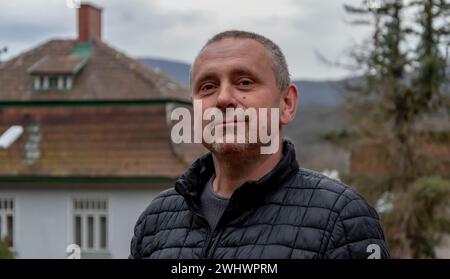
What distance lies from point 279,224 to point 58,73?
19.2 meters

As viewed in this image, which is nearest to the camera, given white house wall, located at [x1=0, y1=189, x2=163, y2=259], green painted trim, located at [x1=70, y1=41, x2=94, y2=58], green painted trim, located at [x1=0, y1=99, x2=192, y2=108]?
white house wall, located at [x1=0, y1=189, x2=163, y2=259]

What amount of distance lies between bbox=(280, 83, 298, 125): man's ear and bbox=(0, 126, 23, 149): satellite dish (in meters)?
18.1

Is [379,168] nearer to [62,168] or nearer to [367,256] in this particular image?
[62,168]

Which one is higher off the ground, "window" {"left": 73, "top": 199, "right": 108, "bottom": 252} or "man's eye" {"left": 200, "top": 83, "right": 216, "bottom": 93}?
"man's eye" {"left": 200, "top": 83, "right": 216, "bottom": 93}

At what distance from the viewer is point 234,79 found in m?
2.01

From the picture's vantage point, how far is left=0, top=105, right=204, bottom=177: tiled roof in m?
18.4

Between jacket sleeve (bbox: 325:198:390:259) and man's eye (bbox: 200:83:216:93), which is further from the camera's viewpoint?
man's eye (bbox: 200:83:216:93)

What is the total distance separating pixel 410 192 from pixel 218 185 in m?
13.3

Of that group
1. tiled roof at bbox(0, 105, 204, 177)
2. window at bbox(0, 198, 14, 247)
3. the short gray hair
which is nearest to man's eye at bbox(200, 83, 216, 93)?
the short gray hair

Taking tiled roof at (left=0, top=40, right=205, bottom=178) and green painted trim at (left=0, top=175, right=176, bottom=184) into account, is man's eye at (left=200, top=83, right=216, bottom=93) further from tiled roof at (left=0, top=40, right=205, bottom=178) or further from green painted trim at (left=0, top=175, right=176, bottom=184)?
green painted trim at (left=0, top=175, right=176, bottom=184)

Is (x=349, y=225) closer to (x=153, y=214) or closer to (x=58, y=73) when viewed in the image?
(x=153, y=214)

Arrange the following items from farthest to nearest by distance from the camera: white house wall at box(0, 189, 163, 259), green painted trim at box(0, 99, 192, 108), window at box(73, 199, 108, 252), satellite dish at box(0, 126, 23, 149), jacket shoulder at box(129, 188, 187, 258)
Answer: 1. satellite dish at box(0, 126, 23, 149)
2. green painted trim at box(0, 99, 192, 108)
3. window at box(73, 199, 108, 252)
4. white house wall at box(0, 189, 163, 259)
5. jacket shoulder at box(129, 188, 187, 258)

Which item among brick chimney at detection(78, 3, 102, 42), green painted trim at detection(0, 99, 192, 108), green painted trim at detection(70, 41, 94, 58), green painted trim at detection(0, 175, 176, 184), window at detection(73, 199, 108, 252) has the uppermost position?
brick chimney at detection(78, 3, 102, 42)
